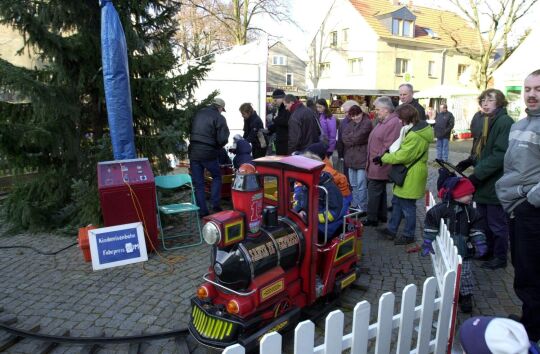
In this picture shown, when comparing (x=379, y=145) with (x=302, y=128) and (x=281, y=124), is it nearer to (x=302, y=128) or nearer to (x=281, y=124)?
(x=302, y=128)

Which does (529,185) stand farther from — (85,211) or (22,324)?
(85,211)

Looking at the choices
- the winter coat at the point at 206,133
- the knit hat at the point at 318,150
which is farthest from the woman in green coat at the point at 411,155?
the winter coat at the point at 206,133

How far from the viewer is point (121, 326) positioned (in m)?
3.54

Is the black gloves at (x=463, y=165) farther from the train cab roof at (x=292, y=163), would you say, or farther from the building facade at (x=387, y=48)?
the building facade at (x=387, y=48)

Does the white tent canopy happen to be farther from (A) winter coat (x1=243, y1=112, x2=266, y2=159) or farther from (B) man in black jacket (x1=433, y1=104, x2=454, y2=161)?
(A) winter coat (x1=243, y1=112, x2=266, y2=159)

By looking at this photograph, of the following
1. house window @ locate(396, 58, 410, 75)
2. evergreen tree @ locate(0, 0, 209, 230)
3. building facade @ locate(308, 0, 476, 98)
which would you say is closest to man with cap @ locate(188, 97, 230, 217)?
evergreen tree @ locate(0, 0, 209, 230)

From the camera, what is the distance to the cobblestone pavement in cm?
355

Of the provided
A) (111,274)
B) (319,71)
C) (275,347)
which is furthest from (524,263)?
(319,71)

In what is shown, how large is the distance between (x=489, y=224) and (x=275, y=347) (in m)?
3.58

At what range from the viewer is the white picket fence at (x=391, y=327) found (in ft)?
6.67

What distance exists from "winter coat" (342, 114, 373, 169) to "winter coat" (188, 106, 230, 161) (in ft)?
6.54

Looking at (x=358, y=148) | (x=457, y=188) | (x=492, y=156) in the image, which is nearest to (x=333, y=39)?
(x=358, y=148)

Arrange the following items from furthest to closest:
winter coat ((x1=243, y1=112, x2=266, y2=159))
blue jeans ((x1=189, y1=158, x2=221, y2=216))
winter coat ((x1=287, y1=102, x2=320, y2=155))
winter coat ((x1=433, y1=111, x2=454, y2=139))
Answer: winter coat ((x1=433, y1=111, x2=454, y2=139)) < winter coat ((x1=243, y1=112, x2=266, y2=159)) < winter coat ((x1=287, y1=102, x2=320, y2=155)) < blue jeans ((x1=189, y1=158, x2=221, y2=216))

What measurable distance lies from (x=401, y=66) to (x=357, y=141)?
94.2ft
